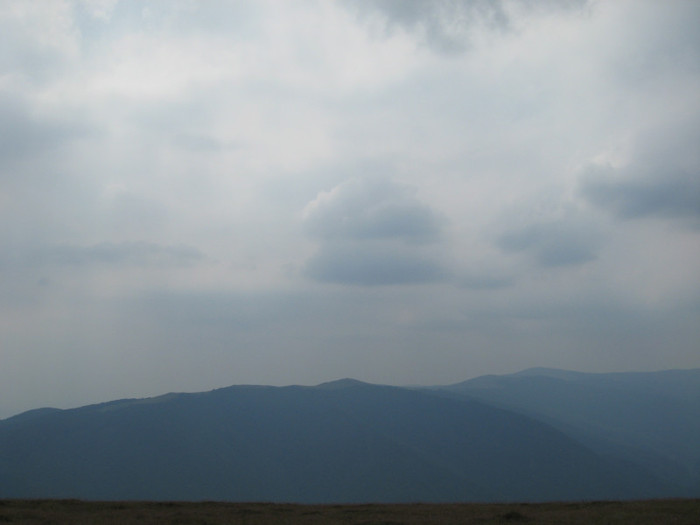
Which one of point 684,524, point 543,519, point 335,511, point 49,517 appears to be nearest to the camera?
point 684,524

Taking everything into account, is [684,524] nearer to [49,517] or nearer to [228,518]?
Result: [228,518]

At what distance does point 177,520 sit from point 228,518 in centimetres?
286

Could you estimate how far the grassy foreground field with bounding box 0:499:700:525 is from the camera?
29.2 m

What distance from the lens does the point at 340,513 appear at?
34.7 metres

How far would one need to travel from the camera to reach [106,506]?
36469mm

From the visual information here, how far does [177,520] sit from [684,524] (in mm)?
26242

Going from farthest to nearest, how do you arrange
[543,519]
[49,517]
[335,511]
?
[335,511] < [49,517] < [543,519]

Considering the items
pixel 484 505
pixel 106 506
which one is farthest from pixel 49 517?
pixel 484 505

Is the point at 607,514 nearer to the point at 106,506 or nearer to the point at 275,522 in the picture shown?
the point at 275,522

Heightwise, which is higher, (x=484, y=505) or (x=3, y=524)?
(x=3, y=524)

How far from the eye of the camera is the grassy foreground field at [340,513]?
1151 inches

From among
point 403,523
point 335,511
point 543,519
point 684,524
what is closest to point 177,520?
point 335,511

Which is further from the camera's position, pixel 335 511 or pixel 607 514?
pixel 335 511

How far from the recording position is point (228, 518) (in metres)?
31.9
